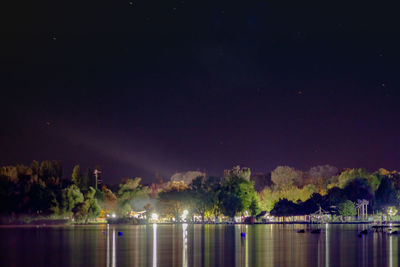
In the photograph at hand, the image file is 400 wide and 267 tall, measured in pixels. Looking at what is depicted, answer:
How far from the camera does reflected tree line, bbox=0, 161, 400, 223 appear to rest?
12038cm

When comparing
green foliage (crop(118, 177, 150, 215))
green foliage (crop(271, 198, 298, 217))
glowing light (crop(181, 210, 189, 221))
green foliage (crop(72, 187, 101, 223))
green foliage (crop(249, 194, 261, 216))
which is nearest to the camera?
green foliage (crop(72, 187, 101, 223))

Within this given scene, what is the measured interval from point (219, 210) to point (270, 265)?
83.0 metres

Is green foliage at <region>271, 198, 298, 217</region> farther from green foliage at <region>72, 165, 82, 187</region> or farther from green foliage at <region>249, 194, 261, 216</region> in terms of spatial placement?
green foliage at <region>72, 165, 82, 187</region>

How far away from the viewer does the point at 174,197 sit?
135500mm

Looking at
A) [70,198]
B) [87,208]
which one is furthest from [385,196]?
[70,198]

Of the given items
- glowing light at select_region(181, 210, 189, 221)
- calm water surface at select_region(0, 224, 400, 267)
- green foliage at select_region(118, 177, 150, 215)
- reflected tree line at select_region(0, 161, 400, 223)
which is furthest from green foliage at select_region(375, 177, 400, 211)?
calm water surface at select_region(0, 224, 400, 267)

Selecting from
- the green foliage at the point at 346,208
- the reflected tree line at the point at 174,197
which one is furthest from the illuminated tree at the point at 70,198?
the green foliage at the point at 346,208

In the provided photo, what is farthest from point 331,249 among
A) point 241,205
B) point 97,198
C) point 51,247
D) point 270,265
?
point 97,198

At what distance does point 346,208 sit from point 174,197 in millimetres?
32053

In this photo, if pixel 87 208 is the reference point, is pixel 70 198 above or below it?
above

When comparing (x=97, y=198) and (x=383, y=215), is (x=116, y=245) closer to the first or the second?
(x=97, y=198)

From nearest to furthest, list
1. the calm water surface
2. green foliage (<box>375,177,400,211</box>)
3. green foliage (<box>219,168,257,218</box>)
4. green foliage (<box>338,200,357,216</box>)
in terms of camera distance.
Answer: the calm water surface < green foliage (<box>219,168,257,218</box>) < green foliage (<box>338,200,357,216</box>) < green foliage (<box>375,177,400,211</box>)

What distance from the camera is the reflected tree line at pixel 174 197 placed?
120 metres

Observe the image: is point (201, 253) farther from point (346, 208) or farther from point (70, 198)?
point (346, 208)
